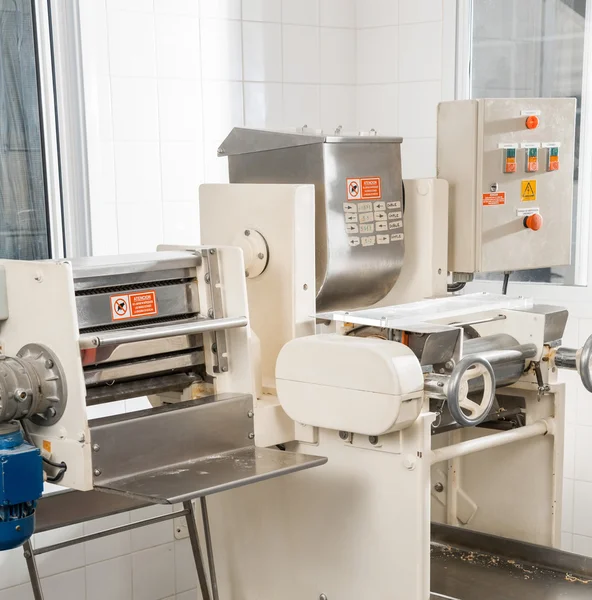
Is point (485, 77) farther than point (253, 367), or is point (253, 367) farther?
point (485, 77)

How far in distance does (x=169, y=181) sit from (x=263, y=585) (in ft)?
4.48

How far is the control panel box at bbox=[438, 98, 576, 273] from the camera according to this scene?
7.42 ft

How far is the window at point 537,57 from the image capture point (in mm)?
3041

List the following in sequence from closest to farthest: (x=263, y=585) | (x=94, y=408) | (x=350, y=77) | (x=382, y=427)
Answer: (x=382, y=427) < (x=263, y=585) < (x=94, y=408) < (x=350, y=77)

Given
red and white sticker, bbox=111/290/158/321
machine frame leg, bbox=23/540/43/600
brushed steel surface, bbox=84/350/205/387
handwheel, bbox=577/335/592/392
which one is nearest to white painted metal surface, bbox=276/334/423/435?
brushed steel surface, bbox=84/350/205/387

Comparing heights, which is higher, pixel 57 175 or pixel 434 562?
pixel 57 175

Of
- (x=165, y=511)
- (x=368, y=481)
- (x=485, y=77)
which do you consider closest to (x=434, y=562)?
(x=368, y=481)

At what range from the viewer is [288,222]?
2021 mm

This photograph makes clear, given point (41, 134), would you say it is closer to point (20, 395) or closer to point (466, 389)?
point (20, 395)

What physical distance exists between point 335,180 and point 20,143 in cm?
111

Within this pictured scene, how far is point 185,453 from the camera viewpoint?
5.91 feet

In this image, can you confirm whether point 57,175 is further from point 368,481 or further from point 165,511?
point 368,481

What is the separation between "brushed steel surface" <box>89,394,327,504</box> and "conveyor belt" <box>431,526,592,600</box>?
48 centimetres

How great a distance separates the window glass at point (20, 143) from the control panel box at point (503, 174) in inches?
48.0
